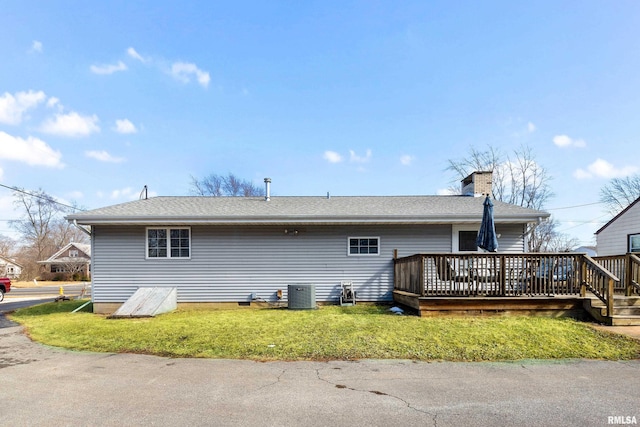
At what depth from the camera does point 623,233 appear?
16016mm

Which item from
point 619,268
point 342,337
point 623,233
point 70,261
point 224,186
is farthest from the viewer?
point 224,186

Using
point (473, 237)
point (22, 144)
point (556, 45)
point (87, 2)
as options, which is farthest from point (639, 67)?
point (22, 144)

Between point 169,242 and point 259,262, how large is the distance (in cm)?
277

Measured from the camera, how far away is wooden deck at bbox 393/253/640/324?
329 inches

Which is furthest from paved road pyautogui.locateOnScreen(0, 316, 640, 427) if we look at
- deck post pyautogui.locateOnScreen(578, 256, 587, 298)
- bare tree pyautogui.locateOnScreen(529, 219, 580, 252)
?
bare tree pyautogui.locateOnScreen(529, 219, 580, 252)

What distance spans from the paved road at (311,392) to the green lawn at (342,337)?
439 millimetres

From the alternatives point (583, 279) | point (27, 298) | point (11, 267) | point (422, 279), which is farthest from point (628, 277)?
point (11, 267)

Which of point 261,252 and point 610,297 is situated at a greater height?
point 261,252

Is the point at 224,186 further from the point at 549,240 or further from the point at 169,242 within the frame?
the point at 549,240

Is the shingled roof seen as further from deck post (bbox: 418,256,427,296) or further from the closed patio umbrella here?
deck post (bbox: 418,256,427,296)

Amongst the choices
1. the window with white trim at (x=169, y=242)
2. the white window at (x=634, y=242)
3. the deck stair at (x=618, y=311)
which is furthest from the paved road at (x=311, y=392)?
the white window at (x=634, y=242)

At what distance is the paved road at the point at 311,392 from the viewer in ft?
12.0

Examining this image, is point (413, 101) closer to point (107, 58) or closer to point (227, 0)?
point (227, 0)

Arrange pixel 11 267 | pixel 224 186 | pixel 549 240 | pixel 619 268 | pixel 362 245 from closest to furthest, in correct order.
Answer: pixel 619 268 → pixel 362 245 → pixel 549 240 → pixel 224 186 → pixel 11 267
